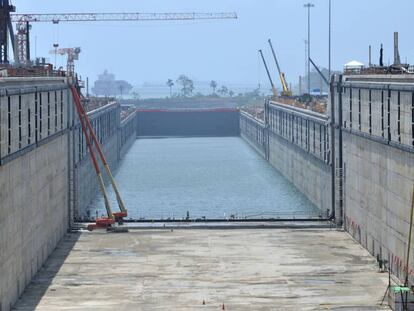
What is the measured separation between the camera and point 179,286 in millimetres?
61969

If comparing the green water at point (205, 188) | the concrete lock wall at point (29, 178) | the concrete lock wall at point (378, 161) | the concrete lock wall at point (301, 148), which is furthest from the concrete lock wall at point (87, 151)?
the concrete lock wall at point (378, 161)

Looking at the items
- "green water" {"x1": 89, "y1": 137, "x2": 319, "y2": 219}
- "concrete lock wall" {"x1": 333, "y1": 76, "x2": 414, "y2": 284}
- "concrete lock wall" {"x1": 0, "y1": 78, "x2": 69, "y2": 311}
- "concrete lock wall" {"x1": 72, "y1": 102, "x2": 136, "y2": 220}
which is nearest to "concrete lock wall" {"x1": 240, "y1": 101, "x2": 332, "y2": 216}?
"green water" {"x1": 89, "y1": 137, "x2": 319, "y2": 219}

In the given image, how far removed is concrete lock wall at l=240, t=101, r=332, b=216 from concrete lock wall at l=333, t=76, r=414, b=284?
967cm

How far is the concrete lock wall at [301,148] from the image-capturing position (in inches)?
4119

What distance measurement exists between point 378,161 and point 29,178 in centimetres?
1894

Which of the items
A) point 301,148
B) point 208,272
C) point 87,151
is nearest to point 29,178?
point 208,272

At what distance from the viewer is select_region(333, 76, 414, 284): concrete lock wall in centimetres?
6309

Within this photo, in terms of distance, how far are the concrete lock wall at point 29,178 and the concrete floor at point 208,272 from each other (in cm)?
129

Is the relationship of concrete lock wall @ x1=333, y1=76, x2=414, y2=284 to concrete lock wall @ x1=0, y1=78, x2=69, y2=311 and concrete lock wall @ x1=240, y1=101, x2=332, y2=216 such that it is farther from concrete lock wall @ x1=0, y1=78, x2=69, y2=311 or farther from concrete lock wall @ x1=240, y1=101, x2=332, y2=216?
concrete lock wall @ x1=0, y1=78, x2=69, y2=311

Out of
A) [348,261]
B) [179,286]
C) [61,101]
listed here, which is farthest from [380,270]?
[61,101]

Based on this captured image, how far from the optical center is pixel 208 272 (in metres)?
66.0

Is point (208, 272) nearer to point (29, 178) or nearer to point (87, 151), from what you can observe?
point (29, 178)

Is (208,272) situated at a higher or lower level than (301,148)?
lower

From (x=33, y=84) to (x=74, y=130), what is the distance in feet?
79.0
